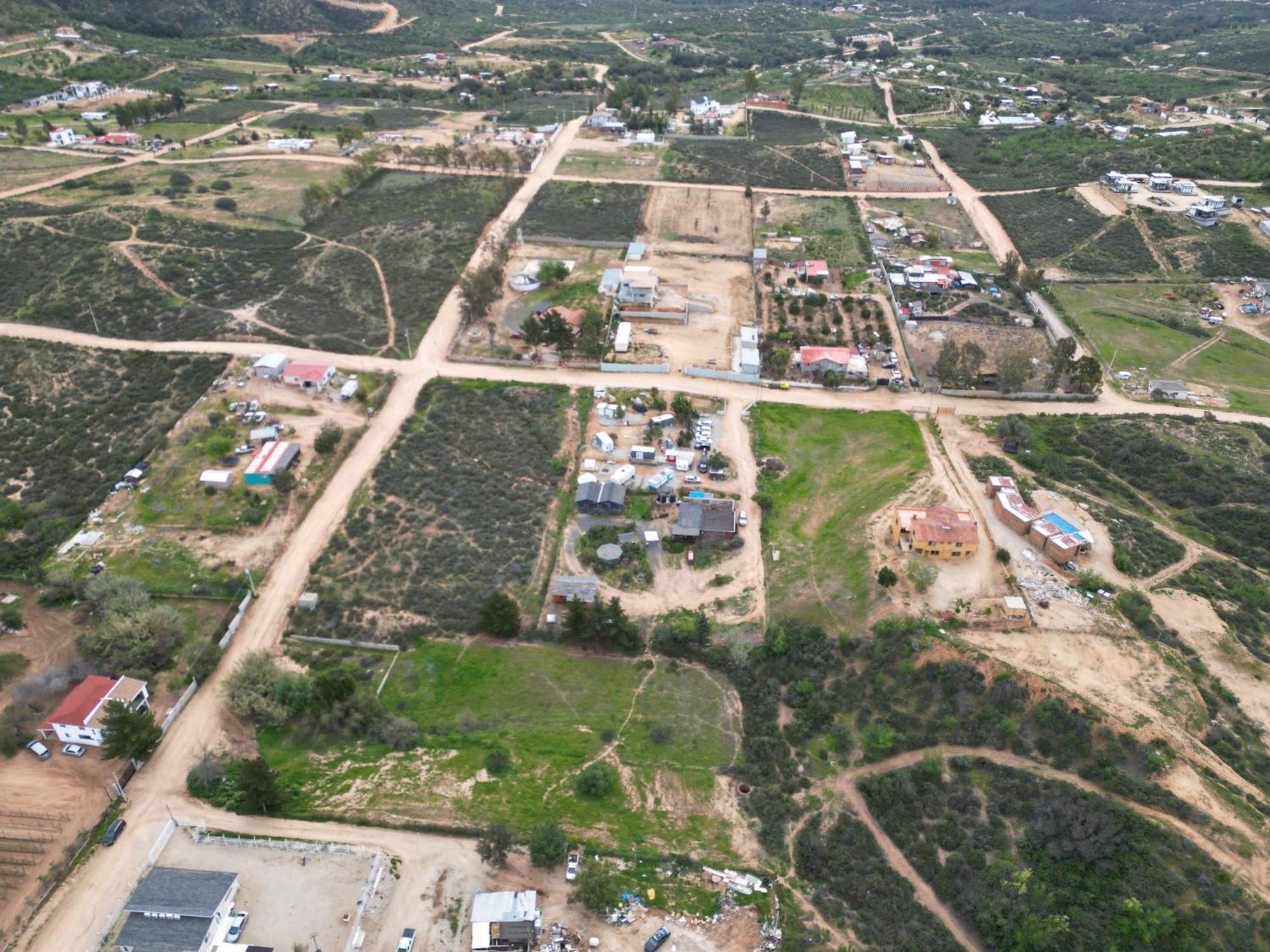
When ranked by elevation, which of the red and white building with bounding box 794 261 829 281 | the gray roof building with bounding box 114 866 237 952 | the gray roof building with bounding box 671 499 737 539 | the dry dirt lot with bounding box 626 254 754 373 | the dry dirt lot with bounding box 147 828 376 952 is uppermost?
the red and white building with bounding box 794 261 829 281

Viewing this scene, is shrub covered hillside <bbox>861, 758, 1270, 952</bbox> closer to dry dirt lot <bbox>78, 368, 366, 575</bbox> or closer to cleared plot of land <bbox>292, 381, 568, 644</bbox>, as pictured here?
cleared plot of land <bbox>292, 381, 568, 644</bbox>

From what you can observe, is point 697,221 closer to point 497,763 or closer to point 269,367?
point 269,367

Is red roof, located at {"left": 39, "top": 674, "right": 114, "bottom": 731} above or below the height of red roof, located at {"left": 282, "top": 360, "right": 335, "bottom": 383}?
below

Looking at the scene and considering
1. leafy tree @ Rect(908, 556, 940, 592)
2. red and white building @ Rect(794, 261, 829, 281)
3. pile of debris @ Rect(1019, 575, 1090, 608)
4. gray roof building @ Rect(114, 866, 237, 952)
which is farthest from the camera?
red and white building @ Rect(794, 261, 829, 281)

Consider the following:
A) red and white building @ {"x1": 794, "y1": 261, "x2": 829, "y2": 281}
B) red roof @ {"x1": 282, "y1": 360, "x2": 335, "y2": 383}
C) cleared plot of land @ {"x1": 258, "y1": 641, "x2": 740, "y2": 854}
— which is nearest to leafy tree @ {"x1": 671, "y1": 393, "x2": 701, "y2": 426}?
cleared plot of land @ {"x1": 258, "y1": 641, "x2": 740, "y2": 854}

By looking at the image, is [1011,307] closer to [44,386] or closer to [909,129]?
[909,129]

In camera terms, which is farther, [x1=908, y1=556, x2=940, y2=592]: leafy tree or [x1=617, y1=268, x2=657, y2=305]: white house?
[x1=617, y1=268, x2=657, y2=305]: white house

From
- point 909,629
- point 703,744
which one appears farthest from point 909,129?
point 703,744

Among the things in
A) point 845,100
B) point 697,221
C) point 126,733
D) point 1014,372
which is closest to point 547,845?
point 126,733

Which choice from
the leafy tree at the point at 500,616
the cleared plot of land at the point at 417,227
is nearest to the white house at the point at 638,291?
the cleared plot of land at the point at 417,227
